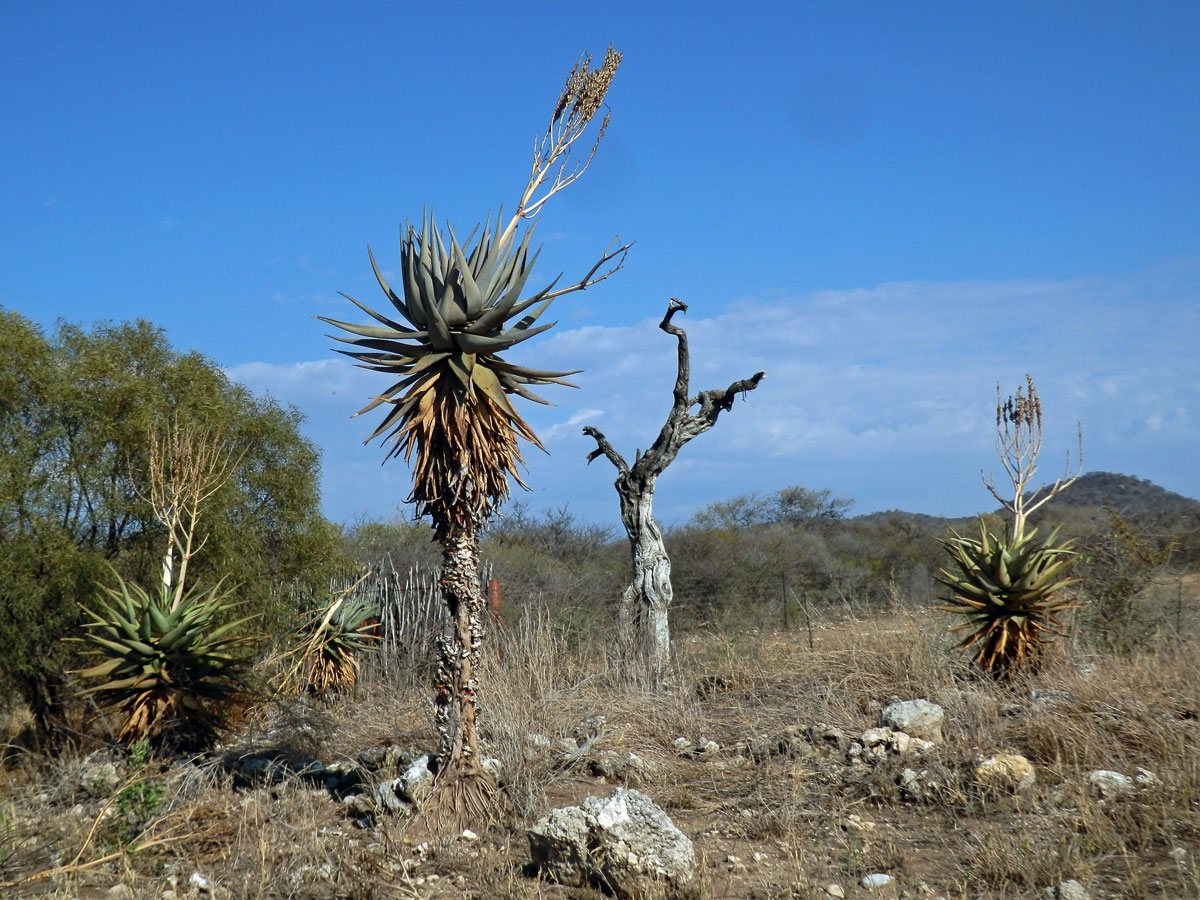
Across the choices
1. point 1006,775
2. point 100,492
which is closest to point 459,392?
point 1006,775

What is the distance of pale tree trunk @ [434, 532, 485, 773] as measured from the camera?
6.67 meters

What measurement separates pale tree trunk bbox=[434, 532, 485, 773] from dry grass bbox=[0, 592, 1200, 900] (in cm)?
51

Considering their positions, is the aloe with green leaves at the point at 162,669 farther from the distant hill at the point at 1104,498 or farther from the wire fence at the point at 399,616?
the distant hill at the point at 1104,498

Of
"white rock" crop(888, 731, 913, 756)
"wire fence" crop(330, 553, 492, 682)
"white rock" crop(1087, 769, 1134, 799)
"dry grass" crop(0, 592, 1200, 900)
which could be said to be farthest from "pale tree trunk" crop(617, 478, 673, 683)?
"white rock" crop(1087, 769, 1134, 799)

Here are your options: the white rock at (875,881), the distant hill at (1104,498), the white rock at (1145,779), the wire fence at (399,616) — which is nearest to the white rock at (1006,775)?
the white rock at (1145,779)

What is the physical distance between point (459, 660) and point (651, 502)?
5.47 meters

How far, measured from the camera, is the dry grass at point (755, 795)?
18.1 feet

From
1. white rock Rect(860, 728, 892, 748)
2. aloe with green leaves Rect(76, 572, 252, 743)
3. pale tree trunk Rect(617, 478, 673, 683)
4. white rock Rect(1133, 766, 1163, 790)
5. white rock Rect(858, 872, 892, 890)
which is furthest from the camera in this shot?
pale tree trunk Rect(617, 478, 673, 683)

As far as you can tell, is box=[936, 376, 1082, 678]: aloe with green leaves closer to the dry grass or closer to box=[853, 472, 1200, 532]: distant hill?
the dry grass

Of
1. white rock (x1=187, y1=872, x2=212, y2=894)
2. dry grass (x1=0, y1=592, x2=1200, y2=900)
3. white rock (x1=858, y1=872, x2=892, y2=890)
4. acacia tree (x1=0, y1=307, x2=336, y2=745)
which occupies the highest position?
acacia tree (x1=0, y1=307, x2=336, y2=745)

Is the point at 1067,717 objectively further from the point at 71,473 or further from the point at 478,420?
the point at 71,473

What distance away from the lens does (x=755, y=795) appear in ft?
22.7

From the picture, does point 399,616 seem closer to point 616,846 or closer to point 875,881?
point 616,846

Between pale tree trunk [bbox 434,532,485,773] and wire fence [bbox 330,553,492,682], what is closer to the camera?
pale tree trunk [bbox 434,532,485,773]
